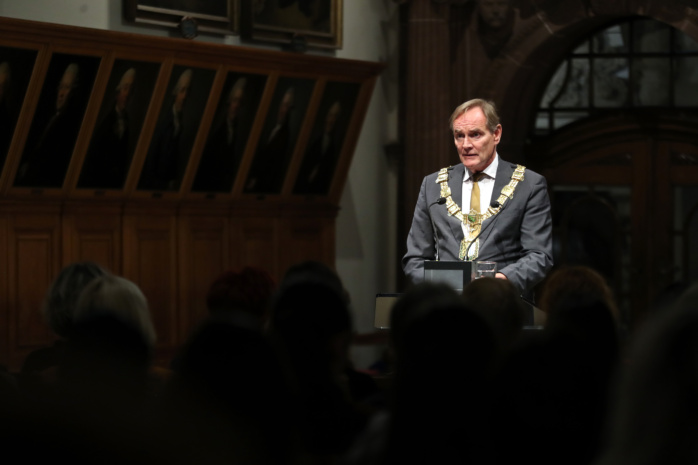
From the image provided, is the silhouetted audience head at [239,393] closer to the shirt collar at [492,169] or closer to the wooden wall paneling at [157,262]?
the shirt collar at [492,169]

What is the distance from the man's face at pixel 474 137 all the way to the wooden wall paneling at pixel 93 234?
4987mm

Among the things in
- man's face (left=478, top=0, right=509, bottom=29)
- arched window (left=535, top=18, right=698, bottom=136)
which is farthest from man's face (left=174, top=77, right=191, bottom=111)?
arched window (left=535, top=18, right=698, bottom=136)

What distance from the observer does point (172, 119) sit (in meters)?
10.0

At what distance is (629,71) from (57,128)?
5.45 metres

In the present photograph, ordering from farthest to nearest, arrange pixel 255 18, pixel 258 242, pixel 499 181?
pixel 258 242, pixel 255 18, pixel 499 181

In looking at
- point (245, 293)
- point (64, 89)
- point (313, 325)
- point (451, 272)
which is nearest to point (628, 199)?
point (64, 89)

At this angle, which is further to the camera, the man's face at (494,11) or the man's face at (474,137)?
the man's face at (494,11)

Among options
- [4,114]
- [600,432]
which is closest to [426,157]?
[4,114]

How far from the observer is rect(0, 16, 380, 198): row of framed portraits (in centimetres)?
912

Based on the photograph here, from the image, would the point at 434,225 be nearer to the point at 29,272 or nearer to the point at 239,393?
the point at 239,393

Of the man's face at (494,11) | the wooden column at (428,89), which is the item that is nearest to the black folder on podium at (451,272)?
the wooden column at (428,89)

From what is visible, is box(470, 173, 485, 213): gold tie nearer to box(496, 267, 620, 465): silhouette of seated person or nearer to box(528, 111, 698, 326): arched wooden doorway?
box(496, 267, 620, 465): silhouette of seated person

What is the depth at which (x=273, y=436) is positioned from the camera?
2025mm

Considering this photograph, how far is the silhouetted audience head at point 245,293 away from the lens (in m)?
3.82
